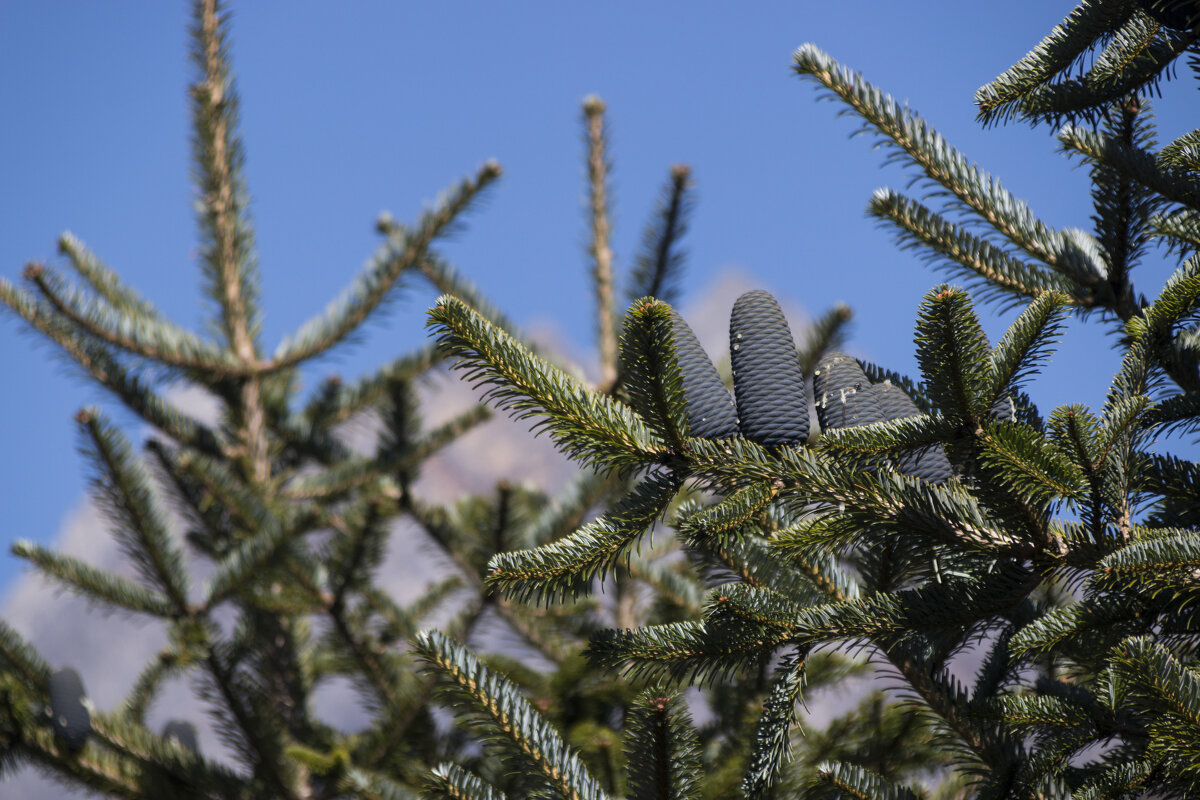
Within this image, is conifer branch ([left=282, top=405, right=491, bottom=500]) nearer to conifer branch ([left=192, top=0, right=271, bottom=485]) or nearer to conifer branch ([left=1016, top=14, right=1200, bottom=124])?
conifer branch ([left=192, top=0, right=271, bottom=485])

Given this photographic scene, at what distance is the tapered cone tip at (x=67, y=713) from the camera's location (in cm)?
232

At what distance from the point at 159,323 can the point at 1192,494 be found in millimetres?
2908

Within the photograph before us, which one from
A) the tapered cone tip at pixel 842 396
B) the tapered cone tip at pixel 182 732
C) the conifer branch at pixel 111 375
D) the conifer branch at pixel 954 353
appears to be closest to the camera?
the conifer branch at pixel 954 353

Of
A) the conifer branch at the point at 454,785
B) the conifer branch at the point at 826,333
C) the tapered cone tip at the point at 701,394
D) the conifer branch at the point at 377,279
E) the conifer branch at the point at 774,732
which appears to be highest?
the conifer branch at the point at 826,333

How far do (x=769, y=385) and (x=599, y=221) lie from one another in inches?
97.0

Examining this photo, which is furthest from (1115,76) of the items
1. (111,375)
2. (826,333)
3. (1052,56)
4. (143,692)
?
(143,692)

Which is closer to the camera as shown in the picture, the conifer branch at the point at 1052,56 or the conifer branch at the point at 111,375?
the conifer branch at the point at 1052,56

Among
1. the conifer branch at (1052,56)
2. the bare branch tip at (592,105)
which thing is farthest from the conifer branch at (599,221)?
the conifer branch at (1052,56)

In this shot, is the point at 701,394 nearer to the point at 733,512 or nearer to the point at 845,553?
the point at 733,512

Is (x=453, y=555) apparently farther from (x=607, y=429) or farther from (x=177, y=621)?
(x=607, y=429)

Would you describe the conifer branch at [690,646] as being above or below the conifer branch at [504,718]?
above

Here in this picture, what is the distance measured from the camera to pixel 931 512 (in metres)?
0.95

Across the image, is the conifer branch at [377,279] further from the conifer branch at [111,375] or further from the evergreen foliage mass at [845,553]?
the evergreen foliage mass at [845,553]

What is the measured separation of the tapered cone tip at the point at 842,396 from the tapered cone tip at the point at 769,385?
0.08 metres
